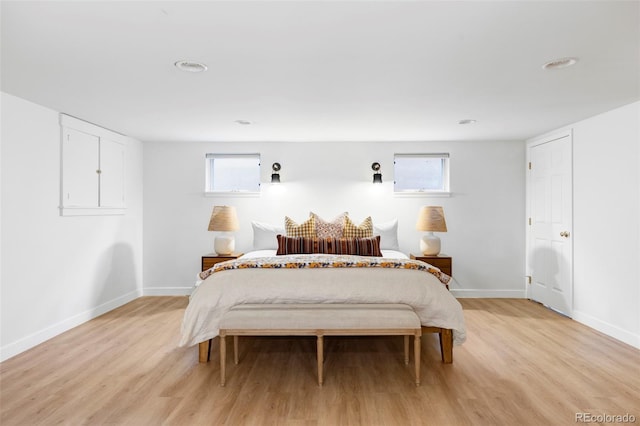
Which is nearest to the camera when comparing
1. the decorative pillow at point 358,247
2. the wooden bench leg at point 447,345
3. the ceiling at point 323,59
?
the ceiling at point 323,59

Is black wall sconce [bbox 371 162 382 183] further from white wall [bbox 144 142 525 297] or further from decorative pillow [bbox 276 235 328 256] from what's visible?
decorative pillow [bbox 276 235 328 256]

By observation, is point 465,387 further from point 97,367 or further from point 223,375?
point 97,367

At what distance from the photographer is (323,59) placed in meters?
2.47

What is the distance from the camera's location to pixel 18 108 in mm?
3318

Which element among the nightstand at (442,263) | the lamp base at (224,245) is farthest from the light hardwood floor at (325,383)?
the lamp base at (224,245)

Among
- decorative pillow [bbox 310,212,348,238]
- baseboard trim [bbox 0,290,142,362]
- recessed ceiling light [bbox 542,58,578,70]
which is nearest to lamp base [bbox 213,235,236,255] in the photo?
decorative pillow [bbox 310,212,348,238]

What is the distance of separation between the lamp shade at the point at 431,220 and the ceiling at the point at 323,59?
1230 mm

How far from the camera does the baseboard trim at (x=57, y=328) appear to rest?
10.4 ft

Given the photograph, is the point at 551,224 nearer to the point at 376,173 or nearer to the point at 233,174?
the point at 376,173

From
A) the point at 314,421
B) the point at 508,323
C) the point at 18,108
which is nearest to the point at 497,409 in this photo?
the point at 314,421

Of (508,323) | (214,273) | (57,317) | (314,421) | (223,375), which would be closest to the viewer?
(314,421)

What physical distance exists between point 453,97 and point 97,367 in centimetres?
362

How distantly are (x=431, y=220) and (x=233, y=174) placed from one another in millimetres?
2858

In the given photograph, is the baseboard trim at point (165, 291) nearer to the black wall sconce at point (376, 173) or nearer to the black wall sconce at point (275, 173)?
the black wall sconce at point (275, 173)
